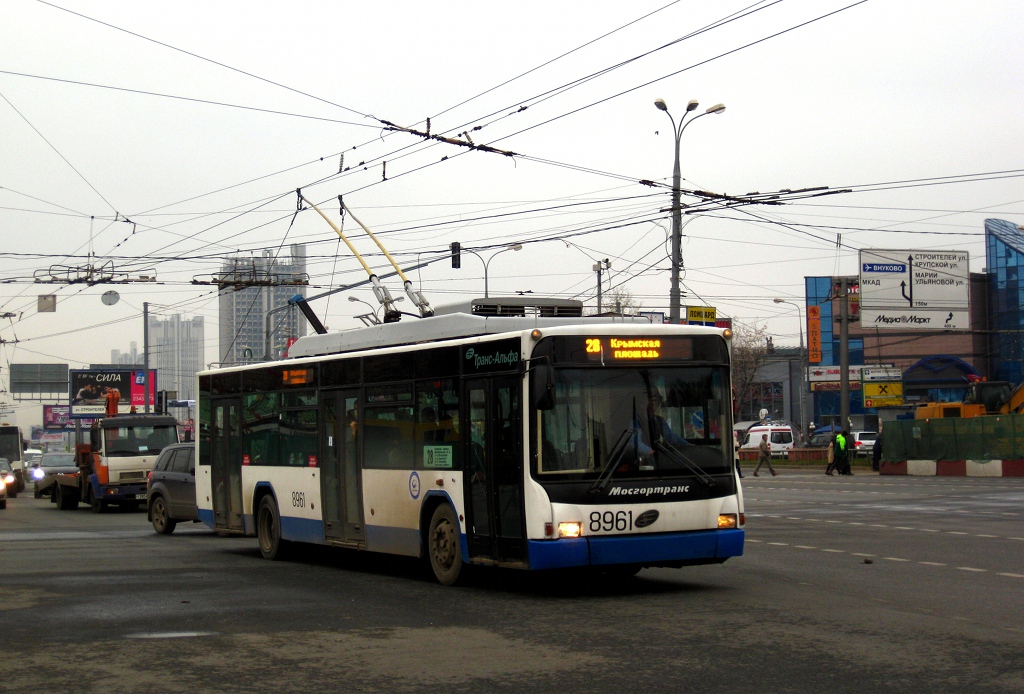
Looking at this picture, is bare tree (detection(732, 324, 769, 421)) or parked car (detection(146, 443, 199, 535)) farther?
bare tree (detection(732, 324, 769, 421))

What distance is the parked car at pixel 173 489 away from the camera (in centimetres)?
2205

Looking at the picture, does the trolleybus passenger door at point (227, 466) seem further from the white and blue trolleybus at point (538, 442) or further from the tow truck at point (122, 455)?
the tow truck at point (122, 455)

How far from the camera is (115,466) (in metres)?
31.3

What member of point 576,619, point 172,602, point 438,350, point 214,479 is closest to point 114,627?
point 172,602

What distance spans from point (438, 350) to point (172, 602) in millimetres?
3729

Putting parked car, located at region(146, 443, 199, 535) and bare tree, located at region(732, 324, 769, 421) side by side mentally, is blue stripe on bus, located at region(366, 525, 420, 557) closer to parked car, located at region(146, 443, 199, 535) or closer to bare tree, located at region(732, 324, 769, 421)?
parked car, located at region(146, 443, 199, 535)

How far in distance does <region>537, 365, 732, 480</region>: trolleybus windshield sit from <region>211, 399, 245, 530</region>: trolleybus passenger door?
786 cm

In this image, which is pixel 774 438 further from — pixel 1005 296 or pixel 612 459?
pixel 612 459

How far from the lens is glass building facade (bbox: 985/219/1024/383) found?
Answer: 2724 inches

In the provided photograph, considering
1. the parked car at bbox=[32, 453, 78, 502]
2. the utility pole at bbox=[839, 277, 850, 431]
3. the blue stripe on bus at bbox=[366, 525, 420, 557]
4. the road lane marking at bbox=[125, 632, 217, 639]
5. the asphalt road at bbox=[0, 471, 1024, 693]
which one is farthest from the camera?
the utility pole at bbox=[839, 277, 850, 431]

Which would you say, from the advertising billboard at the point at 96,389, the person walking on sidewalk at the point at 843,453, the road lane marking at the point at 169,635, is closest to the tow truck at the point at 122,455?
the road lane marking at the point at 169,635

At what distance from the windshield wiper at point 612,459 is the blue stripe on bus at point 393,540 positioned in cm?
272

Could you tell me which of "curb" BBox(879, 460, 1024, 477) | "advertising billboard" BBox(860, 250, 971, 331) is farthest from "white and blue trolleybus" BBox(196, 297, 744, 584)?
"advertising billboard" BBox(860, 250, 971, 331)

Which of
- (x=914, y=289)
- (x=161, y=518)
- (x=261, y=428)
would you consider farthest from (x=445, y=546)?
(x=914, y=289)
